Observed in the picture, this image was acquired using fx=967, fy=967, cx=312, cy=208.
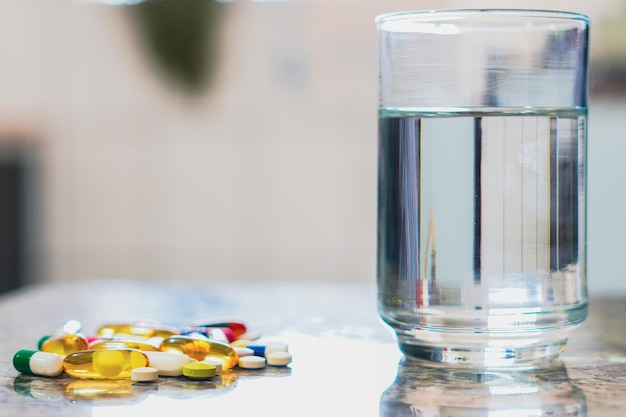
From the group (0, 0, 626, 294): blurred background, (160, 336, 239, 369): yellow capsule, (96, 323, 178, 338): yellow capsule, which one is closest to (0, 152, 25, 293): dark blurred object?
(0, 0, 626, 294): blurred background

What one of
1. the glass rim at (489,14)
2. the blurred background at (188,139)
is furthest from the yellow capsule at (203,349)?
the blurred background at (188,139)

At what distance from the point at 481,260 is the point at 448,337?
0.06 m

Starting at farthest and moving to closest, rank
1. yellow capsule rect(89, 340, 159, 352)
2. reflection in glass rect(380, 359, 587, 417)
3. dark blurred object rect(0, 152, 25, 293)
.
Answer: dark blurred object rect(0, 152, 25, 293)
yellow capsule rect(89, 340, 159, 352)
reflection in glass rect(380, 359, 587, 417)

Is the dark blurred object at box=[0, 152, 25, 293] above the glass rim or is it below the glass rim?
below

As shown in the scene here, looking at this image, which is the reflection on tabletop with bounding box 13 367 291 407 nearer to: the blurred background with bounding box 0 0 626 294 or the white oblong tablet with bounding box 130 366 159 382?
the white oblong tablet with bounding box 130 366 159 382

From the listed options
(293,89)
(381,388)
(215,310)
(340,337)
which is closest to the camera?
(381,388)

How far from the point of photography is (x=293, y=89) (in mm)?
2910

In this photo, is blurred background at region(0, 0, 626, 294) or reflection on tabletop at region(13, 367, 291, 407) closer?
reflection on tabletop at region(13, 367, 291, 407)

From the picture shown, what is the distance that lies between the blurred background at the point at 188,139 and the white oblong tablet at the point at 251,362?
2.22m

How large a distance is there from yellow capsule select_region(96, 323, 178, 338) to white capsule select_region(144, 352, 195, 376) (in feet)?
0.35

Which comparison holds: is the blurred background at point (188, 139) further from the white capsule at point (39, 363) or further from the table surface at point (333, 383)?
the white capsule at point (39, 363)

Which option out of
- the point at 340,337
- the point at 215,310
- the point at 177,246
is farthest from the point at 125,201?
the point at 340,337

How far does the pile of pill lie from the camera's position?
1.97ft

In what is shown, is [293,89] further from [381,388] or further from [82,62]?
[381,388]
